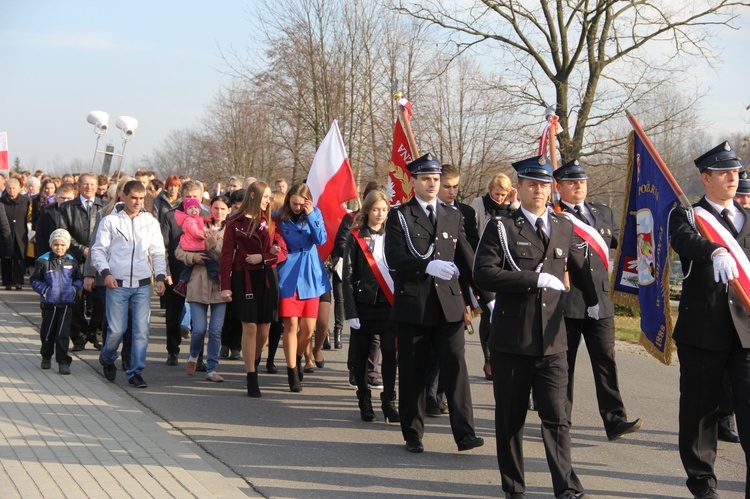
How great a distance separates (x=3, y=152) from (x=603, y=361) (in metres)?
17.3

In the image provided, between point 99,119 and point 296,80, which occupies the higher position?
point 296,80

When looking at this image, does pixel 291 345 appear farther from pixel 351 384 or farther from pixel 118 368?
pixel 118 368

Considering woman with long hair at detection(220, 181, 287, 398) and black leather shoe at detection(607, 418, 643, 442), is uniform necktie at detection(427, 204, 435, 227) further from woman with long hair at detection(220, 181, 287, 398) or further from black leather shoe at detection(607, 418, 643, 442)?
woman with long hair at detection(220, 181, 287, 398)

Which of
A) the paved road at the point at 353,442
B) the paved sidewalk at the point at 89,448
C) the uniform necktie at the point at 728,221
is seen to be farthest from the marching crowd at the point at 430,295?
the paved sidewalk at the point at 89,448

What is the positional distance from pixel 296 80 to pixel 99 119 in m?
6.93

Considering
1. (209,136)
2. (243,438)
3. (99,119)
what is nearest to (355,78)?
(99,119)

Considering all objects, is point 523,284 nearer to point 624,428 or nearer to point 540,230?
point 540,230

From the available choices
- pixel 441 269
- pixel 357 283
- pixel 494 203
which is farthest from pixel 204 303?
pixel 441 269

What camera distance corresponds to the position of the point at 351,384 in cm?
928

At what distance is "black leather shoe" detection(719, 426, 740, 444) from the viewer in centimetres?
728

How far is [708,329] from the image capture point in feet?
18.0

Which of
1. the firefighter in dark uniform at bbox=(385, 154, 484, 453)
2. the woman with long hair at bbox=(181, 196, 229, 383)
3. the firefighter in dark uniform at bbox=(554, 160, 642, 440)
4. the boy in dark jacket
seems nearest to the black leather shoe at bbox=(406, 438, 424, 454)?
the firefighter in dark uniform at bbox=(385, 154, 484, 453)

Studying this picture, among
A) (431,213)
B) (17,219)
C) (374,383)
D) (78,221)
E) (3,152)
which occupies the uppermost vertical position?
(3,152)

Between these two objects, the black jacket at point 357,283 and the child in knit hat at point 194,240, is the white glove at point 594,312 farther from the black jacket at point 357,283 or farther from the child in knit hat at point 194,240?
the child in knit hat at point 194,240
